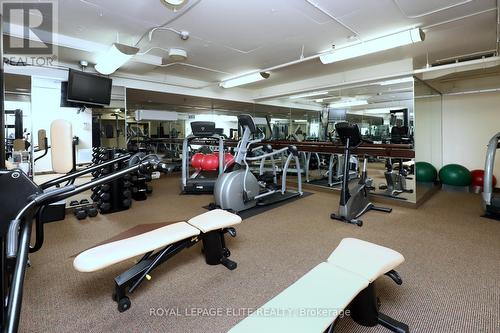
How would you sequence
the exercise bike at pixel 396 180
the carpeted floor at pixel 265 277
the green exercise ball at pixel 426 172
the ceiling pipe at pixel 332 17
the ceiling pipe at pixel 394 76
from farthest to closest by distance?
the green exercise ball at pixel 426 172
the exercise bike at pixel 396 180
the ceiling pipe at pixel 394 76
the ceiling pipe at pixel 332 17
the carpeted floor at pixel 265 277

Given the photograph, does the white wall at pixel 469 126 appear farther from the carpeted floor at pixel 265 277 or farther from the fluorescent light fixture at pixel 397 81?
the carpeted floor at pixel 265 277

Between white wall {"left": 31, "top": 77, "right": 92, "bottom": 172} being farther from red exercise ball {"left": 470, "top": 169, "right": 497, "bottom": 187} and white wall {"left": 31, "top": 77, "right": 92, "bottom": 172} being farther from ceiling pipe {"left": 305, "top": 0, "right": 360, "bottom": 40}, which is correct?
red exercise ball {"left": 470, "top": 169, "right": 497, "bottom": 187}

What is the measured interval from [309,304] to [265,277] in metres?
1.08

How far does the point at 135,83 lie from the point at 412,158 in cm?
627

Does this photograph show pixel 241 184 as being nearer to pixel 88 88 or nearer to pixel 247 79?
pixel 247 79

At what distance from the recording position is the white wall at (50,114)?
4.62 meters

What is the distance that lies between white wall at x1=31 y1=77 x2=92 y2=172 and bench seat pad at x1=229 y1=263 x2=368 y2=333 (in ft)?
15.1

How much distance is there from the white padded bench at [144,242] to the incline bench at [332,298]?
1022mm

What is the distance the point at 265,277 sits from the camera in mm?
2336

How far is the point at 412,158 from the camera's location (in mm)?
4527

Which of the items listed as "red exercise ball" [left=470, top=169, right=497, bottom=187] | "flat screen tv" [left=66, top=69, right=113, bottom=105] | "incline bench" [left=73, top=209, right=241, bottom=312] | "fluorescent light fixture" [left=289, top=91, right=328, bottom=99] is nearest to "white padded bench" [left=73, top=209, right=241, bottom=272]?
"incline bench" [left=73, top=209, right=241, bottom=312]

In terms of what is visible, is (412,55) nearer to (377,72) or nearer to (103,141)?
(377,72)

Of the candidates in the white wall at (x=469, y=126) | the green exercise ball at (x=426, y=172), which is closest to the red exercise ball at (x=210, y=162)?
the green exercise ball at (x=426, y=172)

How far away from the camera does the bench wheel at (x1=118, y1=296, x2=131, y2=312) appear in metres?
1.90
